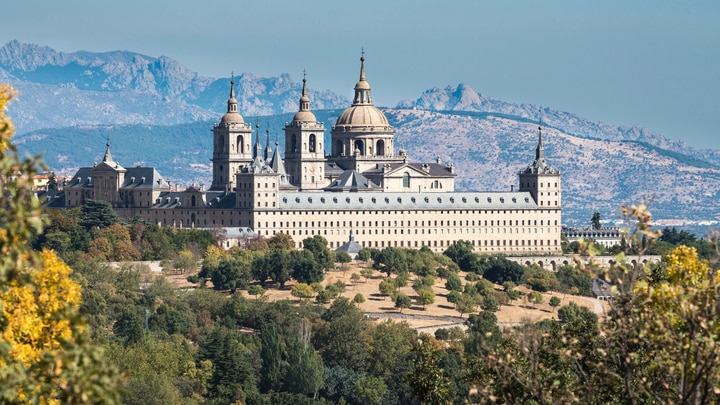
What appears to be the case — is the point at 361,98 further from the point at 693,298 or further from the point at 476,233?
the point at 693,298

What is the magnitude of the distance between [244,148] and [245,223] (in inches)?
800

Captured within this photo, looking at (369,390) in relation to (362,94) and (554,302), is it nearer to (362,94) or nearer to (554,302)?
(554,302)

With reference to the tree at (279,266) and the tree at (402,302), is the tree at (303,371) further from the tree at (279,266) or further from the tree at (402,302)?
the tree at (279,266)

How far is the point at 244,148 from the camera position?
171750 mm

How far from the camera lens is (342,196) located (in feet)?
508

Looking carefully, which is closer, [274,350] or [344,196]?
[274,350]

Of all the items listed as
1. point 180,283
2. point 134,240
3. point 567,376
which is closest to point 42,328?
point 567,376

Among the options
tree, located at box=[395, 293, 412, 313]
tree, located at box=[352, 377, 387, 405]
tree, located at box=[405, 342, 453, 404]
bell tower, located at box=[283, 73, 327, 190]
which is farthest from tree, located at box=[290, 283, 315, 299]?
tree, located at box=[405, 342, 453, 404]

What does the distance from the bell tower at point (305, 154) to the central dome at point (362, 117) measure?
119 inches

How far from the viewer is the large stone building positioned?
153 metres

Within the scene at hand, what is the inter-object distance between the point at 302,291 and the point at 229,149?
156 ft

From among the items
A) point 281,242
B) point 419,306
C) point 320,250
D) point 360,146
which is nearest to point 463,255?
point 320,250

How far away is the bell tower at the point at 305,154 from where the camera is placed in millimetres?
166750

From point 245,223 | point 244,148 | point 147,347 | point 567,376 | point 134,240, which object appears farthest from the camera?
point 244,148
